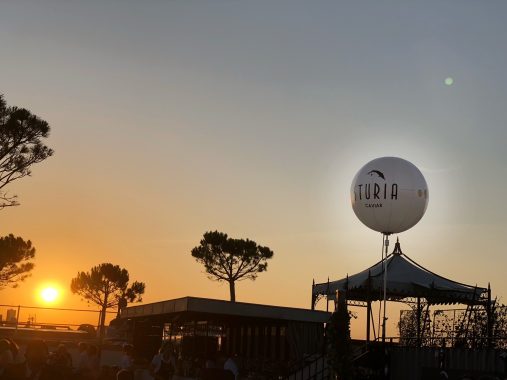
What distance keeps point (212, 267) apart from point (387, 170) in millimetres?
33019

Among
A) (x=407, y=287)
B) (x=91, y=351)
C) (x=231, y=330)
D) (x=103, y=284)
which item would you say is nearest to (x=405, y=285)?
(x=407, y=287)

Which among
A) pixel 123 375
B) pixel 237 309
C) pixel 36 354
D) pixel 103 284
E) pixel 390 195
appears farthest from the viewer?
pixel 103 284

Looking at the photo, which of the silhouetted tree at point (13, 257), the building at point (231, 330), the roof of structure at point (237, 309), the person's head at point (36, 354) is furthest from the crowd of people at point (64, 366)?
the silhouetted tree at point (13, 257)

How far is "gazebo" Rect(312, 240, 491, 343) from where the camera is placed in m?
24.5

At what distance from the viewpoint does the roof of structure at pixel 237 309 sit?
22922 mm

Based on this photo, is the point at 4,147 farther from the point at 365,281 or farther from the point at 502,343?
the point at 502,343

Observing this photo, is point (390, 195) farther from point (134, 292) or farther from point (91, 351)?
point (134, 292)

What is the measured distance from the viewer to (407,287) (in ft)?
81.0

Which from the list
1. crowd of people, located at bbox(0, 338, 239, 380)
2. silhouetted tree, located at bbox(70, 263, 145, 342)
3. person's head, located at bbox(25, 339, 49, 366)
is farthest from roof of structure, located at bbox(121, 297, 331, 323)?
silhouetted tree, located at bbox(70, 263, 145, 342)

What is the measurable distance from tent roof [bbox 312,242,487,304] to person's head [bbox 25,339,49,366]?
1019 cm

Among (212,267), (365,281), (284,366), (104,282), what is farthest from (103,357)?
(104,282)

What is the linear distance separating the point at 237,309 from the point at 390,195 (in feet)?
19.7

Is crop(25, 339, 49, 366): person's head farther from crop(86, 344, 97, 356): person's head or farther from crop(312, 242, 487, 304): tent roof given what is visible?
crop(312, 242, 487, 304): tent roof

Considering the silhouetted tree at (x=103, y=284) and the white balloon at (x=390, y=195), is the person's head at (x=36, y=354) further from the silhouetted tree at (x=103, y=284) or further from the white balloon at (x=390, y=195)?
the silhouetted tree at (x=103, y=284)
